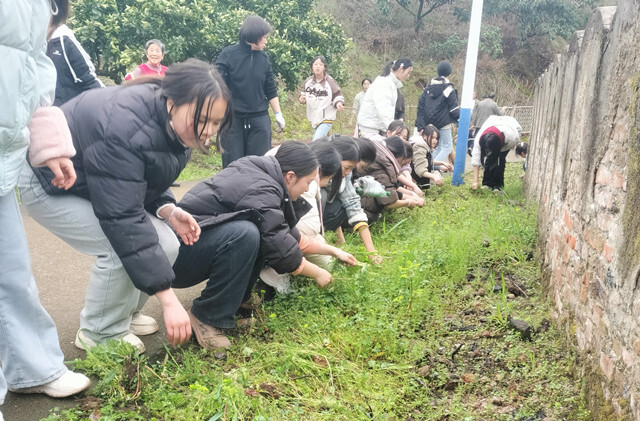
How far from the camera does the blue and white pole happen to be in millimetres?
7254

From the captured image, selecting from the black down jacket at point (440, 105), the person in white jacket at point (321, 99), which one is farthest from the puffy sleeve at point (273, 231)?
the black down jacket at point (440, 105)

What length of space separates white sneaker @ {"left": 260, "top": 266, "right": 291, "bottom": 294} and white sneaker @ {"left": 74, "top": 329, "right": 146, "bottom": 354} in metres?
0.90

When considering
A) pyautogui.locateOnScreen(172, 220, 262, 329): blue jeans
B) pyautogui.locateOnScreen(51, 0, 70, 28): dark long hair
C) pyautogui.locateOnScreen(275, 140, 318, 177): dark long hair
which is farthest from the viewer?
pyautogui.locateOnScreen(275, 140, 318, 177): dark long hair

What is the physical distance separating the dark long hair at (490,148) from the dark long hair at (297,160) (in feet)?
14.3

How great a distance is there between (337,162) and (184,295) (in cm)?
134

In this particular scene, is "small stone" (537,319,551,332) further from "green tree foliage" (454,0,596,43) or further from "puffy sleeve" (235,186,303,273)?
"green tree foliage" (454,0,596,43)

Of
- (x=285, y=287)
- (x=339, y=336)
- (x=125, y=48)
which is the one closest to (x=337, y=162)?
(x=285, y=287)

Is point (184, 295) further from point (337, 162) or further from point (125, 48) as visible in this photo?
point (125, 48)

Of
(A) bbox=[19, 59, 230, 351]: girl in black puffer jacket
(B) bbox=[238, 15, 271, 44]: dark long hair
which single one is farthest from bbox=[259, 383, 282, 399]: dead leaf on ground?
(B) bbox=[238, 15, 271, 44]: dark long hair

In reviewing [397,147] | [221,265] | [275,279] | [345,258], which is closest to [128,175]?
[221,265]

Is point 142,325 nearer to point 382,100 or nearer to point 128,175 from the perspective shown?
point 128,175

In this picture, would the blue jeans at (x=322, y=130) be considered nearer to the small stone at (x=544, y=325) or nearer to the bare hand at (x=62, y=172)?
the small stone at (x=544, y=325)

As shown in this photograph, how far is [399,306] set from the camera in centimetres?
334

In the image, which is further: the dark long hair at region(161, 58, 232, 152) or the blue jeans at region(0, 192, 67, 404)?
the dark long hair at region(161, 58, 232, 152)
